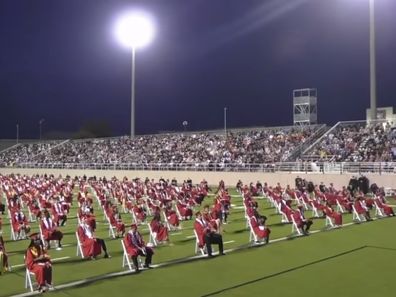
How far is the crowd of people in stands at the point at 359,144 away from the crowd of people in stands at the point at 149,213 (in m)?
4.30

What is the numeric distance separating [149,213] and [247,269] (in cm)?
1107

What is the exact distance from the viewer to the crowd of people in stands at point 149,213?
1200 centimetres

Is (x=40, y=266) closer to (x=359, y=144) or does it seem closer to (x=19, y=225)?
(x=19, y=225)

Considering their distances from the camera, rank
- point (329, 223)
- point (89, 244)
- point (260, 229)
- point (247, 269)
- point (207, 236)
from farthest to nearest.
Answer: point (329, 223) → point (260, 229) → point (207, 236) → point (89, 244) → point (247, 269)

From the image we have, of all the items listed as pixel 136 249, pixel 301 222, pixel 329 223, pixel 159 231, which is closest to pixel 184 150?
pixel 329 223

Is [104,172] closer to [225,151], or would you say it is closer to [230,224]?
[225,151]

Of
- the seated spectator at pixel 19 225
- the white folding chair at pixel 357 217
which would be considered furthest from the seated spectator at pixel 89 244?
the white folding chair at pixel 357 217

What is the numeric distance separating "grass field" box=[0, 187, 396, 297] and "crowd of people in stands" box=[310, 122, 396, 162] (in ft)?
55.3

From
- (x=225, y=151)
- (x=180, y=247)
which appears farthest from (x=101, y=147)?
(x=180, y=247)

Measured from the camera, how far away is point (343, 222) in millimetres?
18938

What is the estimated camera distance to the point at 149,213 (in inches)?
875

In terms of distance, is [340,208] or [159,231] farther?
[340,208]

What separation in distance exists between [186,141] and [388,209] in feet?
107

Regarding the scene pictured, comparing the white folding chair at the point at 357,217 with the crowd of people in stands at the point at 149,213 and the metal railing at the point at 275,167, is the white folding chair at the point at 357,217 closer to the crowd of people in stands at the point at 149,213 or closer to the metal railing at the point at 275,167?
the crowd of people in stands at the point at 149,213
